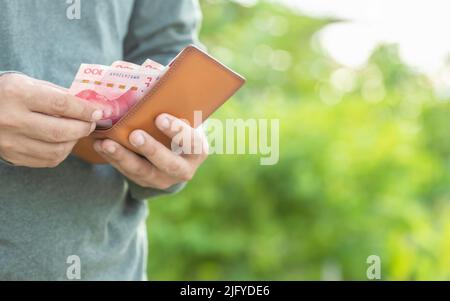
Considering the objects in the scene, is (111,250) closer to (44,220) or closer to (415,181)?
(44,220)

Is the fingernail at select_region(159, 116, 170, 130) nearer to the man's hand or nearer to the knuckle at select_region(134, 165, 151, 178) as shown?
the man's hand

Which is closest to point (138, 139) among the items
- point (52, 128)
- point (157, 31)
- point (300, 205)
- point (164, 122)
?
point (164, 122)

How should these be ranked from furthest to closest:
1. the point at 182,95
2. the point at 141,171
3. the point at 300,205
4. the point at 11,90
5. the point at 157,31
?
the point at 300,205 → the point at 157,31 → the point at 141,171 → the point at 182,95 → the point at 11,90

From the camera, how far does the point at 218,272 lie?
13.4ft

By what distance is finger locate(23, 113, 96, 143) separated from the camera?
1278 millimetres

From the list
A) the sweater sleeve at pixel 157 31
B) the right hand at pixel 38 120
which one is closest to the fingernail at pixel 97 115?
the right hand at pixel 38 120

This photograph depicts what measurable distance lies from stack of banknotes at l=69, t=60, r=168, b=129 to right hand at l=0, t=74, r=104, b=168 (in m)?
0.06

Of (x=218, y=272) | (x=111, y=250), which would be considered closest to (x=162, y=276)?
(x=218, y=272)

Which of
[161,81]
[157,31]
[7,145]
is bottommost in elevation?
[7,145]

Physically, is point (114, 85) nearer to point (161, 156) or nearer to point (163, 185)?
point (161, 156)

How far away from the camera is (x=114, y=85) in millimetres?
1419

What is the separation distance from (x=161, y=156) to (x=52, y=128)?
0.83 ft

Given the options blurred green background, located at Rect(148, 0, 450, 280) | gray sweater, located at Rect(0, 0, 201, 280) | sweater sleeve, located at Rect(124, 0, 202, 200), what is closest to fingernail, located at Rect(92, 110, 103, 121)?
gray sweater, located at Rect(0, 0, 201, 280)

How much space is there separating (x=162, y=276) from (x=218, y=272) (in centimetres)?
32
